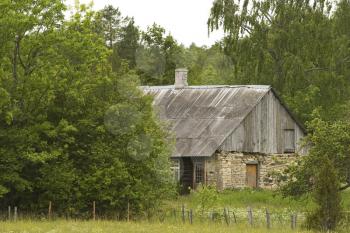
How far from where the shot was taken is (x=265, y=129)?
44.3 metres

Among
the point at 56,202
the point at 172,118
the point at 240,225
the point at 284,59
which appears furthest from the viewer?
the point at 284,59

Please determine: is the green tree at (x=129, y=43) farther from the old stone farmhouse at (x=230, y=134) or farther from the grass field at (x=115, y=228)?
the grass field at (x=115, y=228)

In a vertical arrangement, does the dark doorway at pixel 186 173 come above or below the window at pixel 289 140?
below

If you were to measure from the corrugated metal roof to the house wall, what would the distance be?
55 centimetres

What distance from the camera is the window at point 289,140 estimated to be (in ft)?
148

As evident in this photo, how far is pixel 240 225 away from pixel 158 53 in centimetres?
4257

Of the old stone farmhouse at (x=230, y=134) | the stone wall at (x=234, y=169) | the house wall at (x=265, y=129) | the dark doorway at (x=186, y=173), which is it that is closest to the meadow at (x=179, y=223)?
the stone wall at (x=234, y=169)

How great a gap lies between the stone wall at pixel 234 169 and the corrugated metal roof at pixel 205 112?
1.06m

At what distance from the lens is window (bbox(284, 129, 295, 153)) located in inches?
1778

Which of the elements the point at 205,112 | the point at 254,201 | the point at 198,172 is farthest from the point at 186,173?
the point at 254,201

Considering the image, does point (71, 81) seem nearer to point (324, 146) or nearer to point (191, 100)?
point (324, 146)

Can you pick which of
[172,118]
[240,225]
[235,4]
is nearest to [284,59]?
[235,4]

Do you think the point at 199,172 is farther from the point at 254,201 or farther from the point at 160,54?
the point at 160,54

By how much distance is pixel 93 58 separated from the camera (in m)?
30.2
